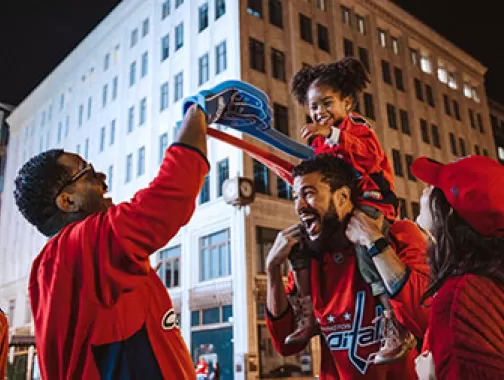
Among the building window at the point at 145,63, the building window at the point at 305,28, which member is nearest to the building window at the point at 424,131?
the building window at the point at 305,28

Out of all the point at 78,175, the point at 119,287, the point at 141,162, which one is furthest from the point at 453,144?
the point at 119,287

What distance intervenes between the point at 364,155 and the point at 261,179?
17.8 m

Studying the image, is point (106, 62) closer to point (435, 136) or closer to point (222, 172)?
point (222, 172)

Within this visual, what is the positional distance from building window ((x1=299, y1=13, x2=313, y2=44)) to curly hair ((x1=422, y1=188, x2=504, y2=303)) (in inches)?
963

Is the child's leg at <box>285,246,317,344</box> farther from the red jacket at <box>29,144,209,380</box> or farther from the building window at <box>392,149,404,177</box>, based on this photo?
the building window at <box>392,149,404,177</box>

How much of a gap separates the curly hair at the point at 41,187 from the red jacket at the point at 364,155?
5.57 ft

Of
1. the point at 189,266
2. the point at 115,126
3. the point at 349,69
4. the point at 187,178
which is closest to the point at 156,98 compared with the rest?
the point at 115,126

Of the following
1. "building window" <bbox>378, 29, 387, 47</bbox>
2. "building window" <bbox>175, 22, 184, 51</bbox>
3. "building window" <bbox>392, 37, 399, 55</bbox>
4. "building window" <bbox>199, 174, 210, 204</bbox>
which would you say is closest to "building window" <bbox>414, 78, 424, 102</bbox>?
"building window" <bbox>392, 37, 399, 55</bbox>

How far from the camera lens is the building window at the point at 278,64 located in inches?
920

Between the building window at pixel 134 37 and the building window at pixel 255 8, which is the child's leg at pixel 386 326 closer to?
the building window at pixel 255 8

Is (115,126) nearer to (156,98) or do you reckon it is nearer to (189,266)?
(156,98)

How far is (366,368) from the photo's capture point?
9.33 ft

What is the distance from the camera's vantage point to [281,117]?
2283 cm

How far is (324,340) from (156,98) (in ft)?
80.5
